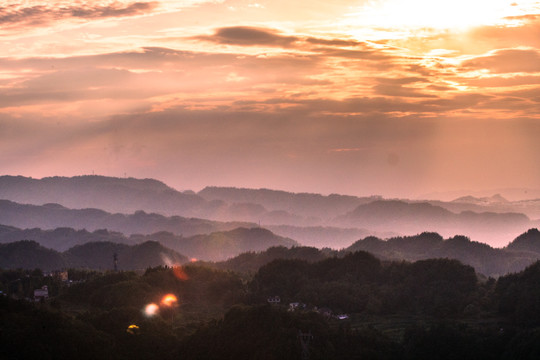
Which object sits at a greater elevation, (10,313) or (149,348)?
(10,313)

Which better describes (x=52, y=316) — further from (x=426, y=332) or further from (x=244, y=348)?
(x=426, y=332)

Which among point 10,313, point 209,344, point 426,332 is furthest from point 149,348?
point 426,332

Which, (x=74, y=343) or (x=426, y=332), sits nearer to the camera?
(x=74, y=343)

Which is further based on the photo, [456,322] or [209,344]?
[456,322]

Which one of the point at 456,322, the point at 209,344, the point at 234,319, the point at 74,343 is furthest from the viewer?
the point at 456,322

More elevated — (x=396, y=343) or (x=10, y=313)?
(x=10, y=313)

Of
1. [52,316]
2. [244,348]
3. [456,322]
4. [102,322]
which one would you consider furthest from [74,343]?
[456,322]

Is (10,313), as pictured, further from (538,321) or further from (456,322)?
(538,321)

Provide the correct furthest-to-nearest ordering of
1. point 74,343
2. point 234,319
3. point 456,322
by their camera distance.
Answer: point 456,322
point 234,319
point 74,343

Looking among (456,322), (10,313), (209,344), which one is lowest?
(456,322)
